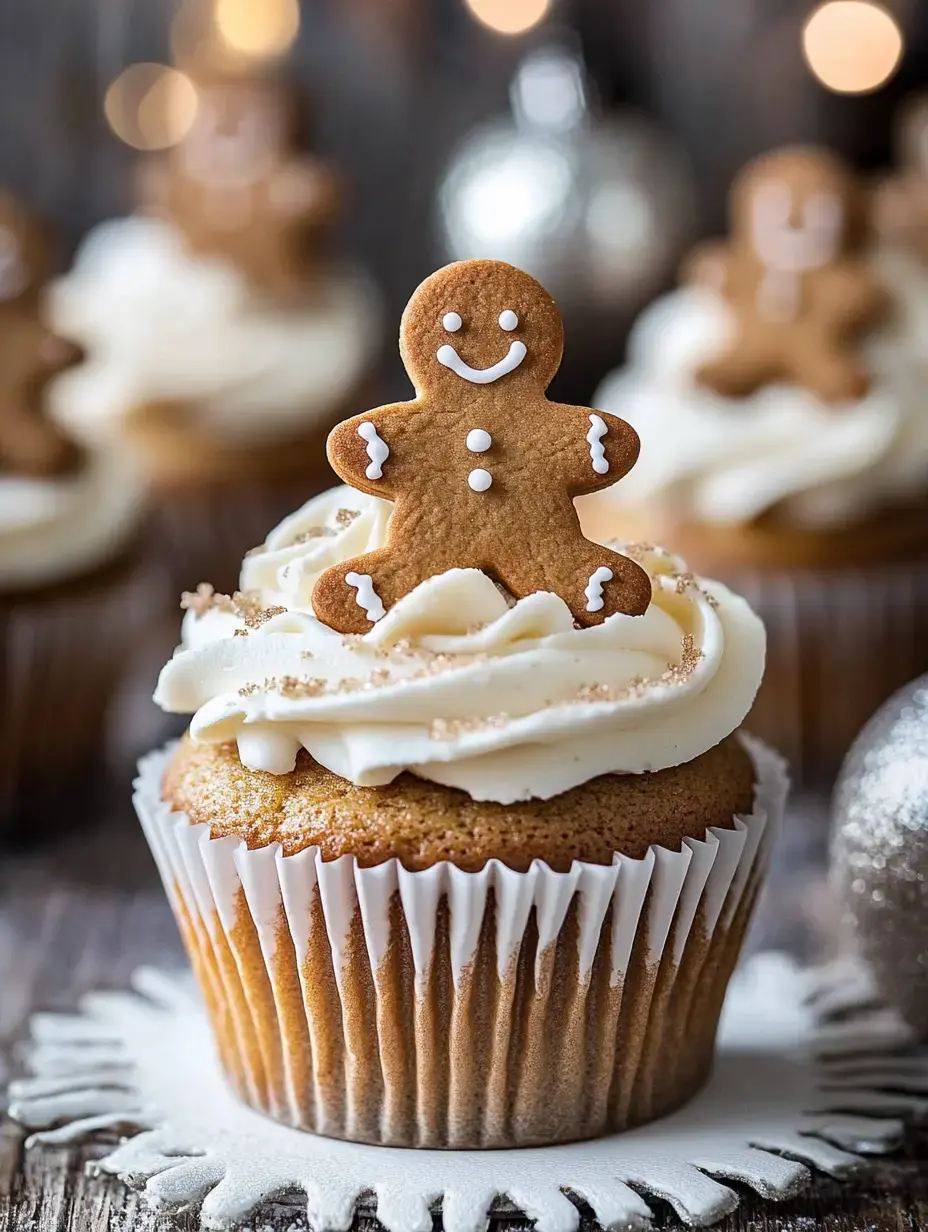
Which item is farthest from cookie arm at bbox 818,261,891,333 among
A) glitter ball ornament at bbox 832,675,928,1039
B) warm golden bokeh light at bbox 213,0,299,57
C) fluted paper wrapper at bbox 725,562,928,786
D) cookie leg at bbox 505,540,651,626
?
warm golden bokeh light at bbox 213,0,299,57

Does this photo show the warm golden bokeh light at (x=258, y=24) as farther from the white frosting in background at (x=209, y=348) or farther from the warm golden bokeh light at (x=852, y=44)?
the warm golden bokeh light at (x=852, y=44)

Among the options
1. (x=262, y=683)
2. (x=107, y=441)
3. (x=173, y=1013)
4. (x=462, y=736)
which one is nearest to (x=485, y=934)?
(x=462, y=736)

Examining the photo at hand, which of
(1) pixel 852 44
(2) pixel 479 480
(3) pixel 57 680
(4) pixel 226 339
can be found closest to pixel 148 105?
(4) pixel 226 339

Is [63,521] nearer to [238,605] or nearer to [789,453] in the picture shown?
[238,605]

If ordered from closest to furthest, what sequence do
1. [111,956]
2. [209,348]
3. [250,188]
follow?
[111,956] < [209,348] < [250,188]

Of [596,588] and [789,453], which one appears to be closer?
[596,588]

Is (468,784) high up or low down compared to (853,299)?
down

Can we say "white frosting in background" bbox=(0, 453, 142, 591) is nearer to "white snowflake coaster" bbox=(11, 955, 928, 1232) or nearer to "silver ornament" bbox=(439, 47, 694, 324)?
"white snowflake coaster" bbox=(11, 955, 928, 1232)
